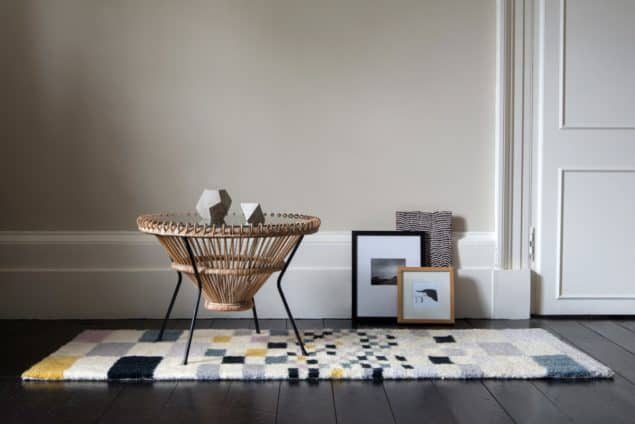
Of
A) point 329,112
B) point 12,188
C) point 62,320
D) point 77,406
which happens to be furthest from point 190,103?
point 77,406

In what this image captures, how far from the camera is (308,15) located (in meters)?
2.90

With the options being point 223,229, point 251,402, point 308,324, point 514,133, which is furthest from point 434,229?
point 251,402

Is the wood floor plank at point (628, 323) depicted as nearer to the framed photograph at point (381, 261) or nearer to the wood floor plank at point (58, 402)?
the framed photograph at point (381, 261)

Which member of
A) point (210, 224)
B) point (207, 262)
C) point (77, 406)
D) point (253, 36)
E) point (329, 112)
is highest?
point (253, 36)

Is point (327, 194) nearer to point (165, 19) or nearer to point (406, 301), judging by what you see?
point (406, 301)

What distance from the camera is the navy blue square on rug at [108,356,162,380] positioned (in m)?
2.08

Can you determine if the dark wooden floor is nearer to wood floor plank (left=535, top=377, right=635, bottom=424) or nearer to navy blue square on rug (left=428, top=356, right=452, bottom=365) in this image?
wood floor plank (left=535, top=377, right=635, bottom=424)

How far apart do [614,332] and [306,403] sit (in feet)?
5.10

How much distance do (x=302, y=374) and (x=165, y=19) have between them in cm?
174

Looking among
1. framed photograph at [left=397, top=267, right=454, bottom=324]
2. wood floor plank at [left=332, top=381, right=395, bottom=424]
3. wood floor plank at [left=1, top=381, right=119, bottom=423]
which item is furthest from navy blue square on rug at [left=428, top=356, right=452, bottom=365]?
wood floor plank at [left=1, top=381, right=119, bottom=423]

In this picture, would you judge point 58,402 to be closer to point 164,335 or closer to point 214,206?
point 164,335

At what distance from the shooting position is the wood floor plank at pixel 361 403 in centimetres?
177

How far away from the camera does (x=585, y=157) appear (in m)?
2.97

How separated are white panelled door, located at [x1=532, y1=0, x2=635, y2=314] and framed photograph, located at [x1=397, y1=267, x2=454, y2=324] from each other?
0.49m
